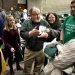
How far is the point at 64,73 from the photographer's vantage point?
188 inches

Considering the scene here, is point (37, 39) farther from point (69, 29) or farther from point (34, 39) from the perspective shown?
point (69, 29)

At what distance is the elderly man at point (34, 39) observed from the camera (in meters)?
6.11

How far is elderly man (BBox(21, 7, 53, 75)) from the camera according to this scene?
6109 millimetres

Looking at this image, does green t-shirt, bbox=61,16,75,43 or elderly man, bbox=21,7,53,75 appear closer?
green t-shirt, bbox=61,16,75,43

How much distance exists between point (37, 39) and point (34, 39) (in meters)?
0.07

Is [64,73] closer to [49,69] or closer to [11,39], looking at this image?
[49,69]

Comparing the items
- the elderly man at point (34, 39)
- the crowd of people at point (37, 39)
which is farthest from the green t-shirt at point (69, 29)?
the elderly man at point (34, 39)

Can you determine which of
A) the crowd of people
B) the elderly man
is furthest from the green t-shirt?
the elderly man

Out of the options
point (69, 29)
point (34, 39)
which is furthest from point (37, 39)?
point (69, 29)

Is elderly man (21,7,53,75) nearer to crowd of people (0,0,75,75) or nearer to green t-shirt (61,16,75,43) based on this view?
crowd of people (0,0,75,75)

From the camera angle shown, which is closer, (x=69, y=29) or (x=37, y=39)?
(x=69, y=29)

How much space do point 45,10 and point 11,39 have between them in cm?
2081

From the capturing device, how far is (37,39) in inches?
263

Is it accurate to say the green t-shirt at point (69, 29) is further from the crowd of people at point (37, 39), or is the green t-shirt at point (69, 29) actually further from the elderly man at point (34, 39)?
the elderly man at point (34, 39)
